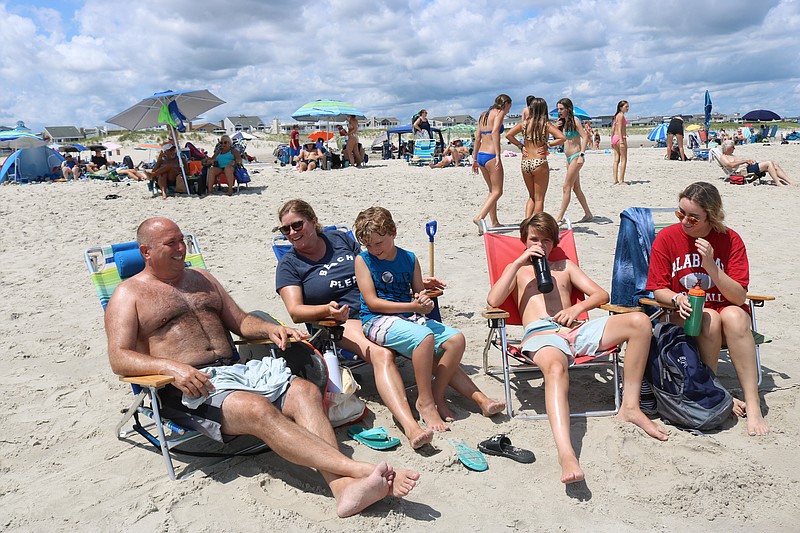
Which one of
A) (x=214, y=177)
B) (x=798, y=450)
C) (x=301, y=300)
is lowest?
(x=798, y=450)

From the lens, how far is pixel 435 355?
3.54 meters

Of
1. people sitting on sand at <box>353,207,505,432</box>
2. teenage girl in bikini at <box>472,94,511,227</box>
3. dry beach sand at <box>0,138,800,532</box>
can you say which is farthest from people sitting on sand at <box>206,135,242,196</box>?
people sitting on sand at <box>353,207,505,432</box>

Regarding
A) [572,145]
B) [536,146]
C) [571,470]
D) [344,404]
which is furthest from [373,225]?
[572,145]

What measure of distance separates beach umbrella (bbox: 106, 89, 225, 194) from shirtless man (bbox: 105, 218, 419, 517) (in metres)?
9.84

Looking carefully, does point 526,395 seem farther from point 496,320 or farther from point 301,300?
point 301,300

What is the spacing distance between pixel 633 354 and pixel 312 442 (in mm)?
1733

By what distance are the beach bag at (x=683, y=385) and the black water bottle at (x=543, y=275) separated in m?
0.65

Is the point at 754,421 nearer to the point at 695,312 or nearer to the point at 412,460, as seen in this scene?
the point at 695,312

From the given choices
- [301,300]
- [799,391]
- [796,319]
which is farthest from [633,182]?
[301,300]

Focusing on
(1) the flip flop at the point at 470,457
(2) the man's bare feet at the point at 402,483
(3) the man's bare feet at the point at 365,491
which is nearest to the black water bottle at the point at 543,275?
(1) the flip flop at the point at 470,457

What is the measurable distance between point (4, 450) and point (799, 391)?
14.2 feet

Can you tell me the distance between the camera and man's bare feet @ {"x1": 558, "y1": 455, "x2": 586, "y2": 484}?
8.78 feet

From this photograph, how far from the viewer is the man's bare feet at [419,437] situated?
9.87 ft

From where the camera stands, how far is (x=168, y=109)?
41.1 feet
